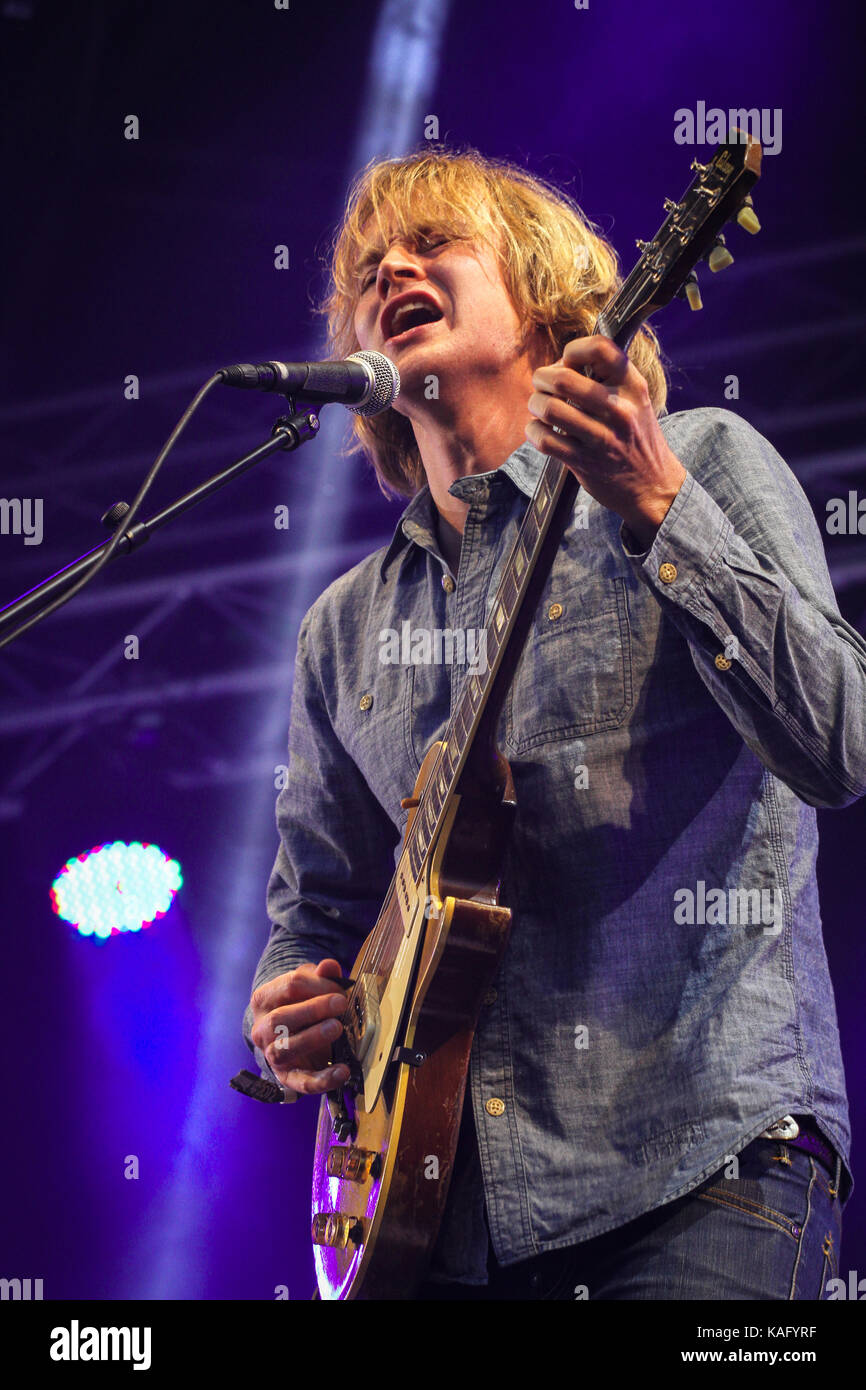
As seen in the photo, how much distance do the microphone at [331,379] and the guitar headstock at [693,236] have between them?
457 mm

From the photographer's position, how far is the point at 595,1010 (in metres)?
1.75

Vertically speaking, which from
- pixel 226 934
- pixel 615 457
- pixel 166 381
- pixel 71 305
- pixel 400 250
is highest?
pixel 71 305

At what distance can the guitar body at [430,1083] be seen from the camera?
1.75m

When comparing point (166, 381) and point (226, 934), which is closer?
point (226, 934)

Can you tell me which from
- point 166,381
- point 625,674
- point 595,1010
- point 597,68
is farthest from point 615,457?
point 166,381

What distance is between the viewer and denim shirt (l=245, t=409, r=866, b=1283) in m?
1.54

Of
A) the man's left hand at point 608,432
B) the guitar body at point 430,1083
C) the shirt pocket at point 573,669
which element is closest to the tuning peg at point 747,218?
the man's left hand at point 608,432

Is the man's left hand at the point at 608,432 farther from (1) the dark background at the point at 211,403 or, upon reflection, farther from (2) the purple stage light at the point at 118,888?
(2) the purple stage light at the point at 118,888

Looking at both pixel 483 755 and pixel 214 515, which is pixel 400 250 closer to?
pixel 483 755

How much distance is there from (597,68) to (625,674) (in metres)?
2.77

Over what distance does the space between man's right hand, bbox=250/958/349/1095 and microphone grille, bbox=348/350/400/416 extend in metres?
1.00

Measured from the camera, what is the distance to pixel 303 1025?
2174 millimetres

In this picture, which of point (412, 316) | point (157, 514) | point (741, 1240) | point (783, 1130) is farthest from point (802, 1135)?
point (412, 316)

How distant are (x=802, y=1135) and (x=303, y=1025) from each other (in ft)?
3.02
